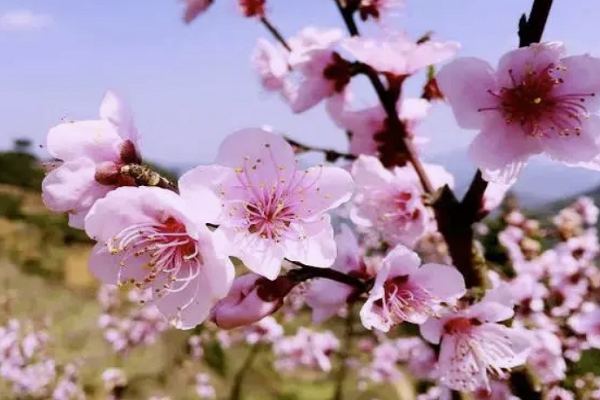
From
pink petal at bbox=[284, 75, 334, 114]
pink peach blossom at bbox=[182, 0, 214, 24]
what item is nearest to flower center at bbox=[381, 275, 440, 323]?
pink petal at bbox=[284, 75, 334, 114]

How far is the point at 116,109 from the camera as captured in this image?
822 millimetres

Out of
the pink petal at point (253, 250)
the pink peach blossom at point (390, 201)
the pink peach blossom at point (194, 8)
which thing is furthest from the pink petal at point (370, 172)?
the pink peach blossom at point (194, 8)

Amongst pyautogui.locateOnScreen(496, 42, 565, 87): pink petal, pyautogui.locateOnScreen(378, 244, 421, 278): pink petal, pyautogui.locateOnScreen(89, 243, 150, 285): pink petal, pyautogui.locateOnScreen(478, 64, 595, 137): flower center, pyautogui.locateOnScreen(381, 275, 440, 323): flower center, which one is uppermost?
pyautogui.locateOnScreen(496, 42, 565, 87): pink petal

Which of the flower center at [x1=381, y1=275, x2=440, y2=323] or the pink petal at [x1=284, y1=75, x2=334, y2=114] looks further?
the pink petal at [x1=284, y1=75, x2=334, y2=114]

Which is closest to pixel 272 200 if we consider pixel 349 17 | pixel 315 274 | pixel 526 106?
pixel 315 274

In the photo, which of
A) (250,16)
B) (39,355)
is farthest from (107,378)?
(250,16)

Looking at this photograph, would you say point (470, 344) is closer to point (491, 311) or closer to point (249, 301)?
point (491, 311)

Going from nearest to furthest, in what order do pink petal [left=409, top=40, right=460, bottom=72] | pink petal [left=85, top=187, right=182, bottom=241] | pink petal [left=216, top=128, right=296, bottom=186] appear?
1. pink petal [left=85, top=187, right=182, bottom=241]
2. pink petal [left=216, top=128, right=296, bottom=186]
3. pink petal [left=409, top=40, right=460, bottom=72]

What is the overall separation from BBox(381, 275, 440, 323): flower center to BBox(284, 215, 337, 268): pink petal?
170 millimetres

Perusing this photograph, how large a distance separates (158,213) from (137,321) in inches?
158

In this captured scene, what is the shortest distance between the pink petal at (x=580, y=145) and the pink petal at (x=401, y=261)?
0.28 meters

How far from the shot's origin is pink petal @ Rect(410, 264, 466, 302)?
2.97 feet

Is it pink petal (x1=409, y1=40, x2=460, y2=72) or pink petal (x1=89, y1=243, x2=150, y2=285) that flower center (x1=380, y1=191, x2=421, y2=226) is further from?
pink petal (x1=89, y1=243, x2=150, y2=285)

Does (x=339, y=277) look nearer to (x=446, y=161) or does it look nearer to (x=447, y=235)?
(x=447, y=235)
